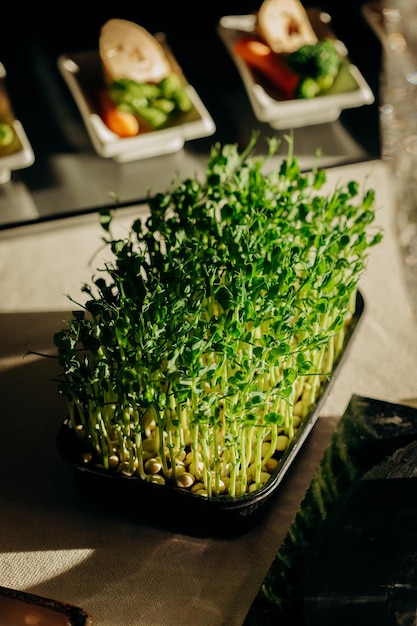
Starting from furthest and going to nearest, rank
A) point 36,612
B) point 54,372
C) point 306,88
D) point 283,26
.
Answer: point 283,26 < point 306,88 < point 54,372 < point 36,612

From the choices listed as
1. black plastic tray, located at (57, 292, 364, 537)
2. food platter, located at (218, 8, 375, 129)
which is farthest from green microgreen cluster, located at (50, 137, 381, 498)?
food platter, located at (218, 8, 375, 129)

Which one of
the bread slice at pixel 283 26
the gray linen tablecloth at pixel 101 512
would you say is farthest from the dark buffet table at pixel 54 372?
the bread slice at pixel 283 26

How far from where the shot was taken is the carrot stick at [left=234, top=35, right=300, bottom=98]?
1.59 meters

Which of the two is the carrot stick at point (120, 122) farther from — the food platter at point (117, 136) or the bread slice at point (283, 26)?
the bread slice at point (283, 26)

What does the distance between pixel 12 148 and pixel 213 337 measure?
77 cm

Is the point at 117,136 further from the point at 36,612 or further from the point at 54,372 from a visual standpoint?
the point at 36,612

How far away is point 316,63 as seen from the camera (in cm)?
155

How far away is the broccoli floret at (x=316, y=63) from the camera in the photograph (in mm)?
1554

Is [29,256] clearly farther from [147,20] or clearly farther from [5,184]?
[147,20]

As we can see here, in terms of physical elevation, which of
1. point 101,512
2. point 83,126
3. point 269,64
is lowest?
point 101,512

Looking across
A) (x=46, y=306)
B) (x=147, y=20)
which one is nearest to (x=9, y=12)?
(x=147, y=20)

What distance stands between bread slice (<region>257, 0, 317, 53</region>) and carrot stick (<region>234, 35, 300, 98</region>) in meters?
0.03

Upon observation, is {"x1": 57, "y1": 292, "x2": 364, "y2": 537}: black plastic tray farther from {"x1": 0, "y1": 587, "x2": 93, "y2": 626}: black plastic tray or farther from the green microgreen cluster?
{"x1": 0, "y1": 587, "x2": 93, "y2": 626}: black plastic tray

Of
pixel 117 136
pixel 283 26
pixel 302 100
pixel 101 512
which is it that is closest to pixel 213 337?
pixel 101 512
